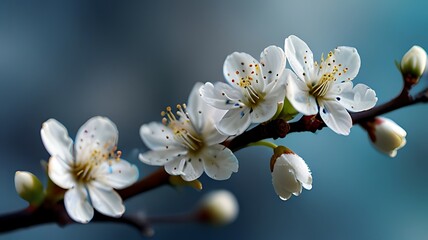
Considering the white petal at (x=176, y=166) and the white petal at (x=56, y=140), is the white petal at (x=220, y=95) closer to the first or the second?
the white petal at (x=176, y=166)

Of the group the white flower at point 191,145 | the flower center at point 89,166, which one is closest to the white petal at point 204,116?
the white flower at point 191,145

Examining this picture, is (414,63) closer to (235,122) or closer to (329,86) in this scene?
(329,86)

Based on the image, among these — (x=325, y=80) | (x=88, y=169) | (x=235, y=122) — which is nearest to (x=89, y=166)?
(x=88, y=169)

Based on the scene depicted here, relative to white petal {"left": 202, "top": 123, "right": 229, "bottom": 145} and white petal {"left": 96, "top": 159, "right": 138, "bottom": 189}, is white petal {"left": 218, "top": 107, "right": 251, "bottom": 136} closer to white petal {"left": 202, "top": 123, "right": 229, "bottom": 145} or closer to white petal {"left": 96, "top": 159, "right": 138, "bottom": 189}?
white petal {"left": 202, "top": 123, "right": 229, "bottom": 145}

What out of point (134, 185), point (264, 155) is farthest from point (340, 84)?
point (264, 155)

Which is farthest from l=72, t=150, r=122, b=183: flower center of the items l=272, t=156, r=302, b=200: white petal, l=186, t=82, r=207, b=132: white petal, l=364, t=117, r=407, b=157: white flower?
l=364, t=117, r=407, b=157: white flower

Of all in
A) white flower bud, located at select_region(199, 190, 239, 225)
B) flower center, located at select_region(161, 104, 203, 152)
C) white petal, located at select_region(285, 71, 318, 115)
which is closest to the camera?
white petal, located at select_region(285, 71, 318, 115)

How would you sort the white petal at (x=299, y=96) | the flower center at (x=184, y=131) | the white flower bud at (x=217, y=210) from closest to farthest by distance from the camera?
the white petal at (x=299, y=96), the flower center at (x=184, y=131), the white flower bud at (x=217, y=210)
